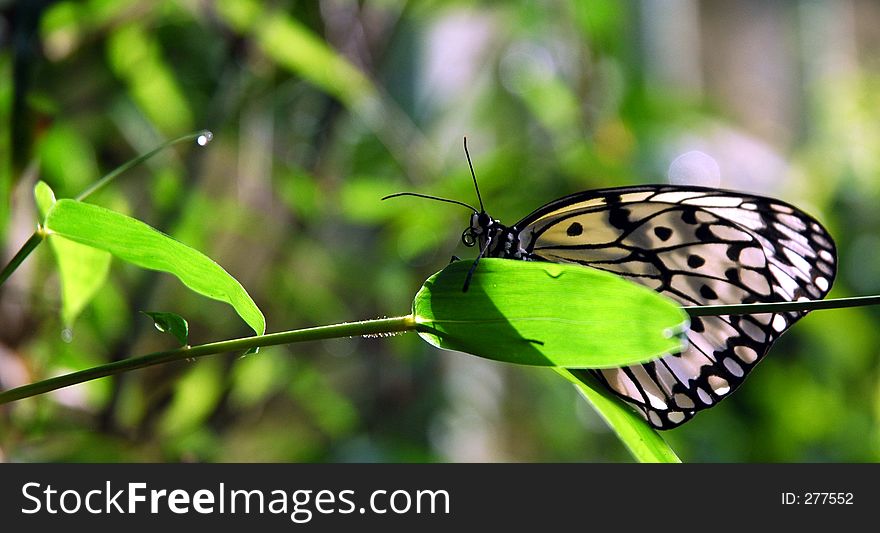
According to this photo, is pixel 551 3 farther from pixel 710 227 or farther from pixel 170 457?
pixel 170 457

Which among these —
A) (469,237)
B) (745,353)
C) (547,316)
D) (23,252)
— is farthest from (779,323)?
(23,252)

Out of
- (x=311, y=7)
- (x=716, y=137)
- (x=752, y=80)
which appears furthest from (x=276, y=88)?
(x=752, y=80)

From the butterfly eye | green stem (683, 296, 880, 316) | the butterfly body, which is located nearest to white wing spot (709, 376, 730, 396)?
the butterfly body

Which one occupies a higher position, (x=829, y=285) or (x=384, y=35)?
(x=384, y=35)

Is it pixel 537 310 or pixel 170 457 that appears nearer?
pixel 537 310

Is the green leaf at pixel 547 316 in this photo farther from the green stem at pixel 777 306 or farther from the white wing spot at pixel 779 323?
the white wing spot at pixel 779 323

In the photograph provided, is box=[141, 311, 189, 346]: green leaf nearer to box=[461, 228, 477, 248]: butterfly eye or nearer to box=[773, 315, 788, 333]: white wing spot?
box=[461, 228, 477, 248]: butterfly eye
